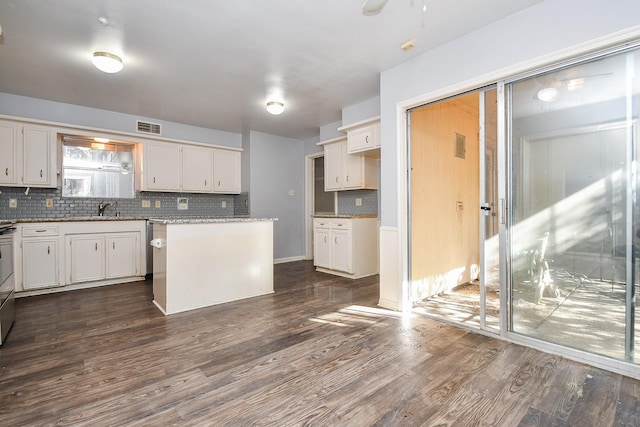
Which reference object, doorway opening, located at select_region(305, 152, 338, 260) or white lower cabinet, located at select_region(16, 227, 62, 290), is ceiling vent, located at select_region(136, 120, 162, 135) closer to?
white lower cabinet, located at select_region(16, 227, 62, 290)

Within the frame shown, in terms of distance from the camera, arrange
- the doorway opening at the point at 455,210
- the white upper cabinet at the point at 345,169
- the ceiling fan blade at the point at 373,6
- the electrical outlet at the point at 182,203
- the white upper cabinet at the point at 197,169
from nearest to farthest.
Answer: the ceiling fan blade at the point at 373,6 < the doorway opening at the point at 455,210 < the white upper cabinet at the point at 345,169 < the white upper cabinet at the point at 197,169 < the electrical outlet at the point at 182,203

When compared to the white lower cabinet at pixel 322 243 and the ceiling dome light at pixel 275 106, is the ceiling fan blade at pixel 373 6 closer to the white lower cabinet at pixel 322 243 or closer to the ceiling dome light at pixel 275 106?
the ceiling dome light at pixel 275 106

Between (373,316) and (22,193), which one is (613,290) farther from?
(22,193)

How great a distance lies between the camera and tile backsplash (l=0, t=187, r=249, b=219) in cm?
401

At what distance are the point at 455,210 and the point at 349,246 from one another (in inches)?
59.4

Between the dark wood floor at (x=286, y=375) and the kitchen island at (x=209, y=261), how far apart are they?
0.90 ft

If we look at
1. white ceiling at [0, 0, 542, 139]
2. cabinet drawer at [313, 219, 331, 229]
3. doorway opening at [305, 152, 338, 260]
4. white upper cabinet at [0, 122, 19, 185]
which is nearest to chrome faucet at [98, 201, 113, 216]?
white upper cabinet at [0, 122, 19, 185]

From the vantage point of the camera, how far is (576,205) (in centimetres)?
206

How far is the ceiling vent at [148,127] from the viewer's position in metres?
4.71

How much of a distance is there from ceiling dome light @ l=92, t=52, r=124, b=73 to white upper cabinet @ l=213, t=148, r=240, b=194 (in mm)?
2580

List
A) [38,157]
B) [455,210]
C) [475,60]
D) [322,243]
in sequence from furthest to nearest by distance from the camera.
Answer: [322,243] → [38,157] → [455,210] → [475,60]

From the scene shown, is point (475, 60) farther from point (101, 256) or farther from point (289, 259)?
point (101, 256)

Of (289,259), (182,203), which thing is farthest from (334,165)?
(182,203)

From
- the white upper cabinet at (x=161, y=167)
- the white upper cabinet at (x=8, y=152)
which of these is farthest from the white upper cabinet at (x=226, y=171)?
the white upper cabinet at (x=8, y=152)
